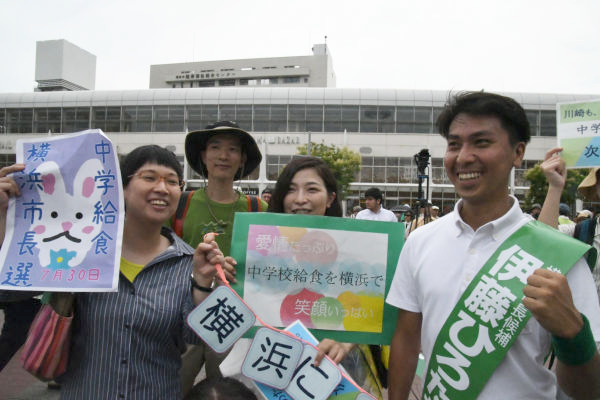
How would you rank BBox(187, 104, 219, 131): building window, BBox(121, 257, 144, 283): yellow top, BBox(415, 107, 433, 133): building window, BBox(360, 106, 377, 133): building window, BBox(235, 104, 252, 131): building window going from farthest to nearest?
BBox(187, 104, 219, 131): building window < BBox(235, 104, 252, 131): building window < BBox(360, 106, 377, 133): building window < BBox(415, 107, 433, 133): building window < BBox(121, 257, 144, 283): yellow top

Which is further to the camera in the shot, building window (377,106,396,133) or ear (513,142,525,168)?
building window (377,106,396,133)

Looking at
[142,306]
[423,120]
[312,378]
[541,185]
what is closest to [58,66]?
[423,120]

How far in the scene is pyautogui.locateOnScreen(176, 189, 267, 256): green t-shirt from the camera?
259cm

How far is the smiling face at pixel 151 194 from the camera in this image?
5.74ft

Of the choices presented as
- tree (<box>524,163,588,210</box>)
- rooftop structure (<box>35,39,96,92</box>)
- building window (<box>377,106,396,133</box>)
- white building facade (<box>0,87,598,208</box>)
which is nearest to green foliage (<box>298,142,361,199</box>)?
white building facade (<box>0,87,598,208</box>)

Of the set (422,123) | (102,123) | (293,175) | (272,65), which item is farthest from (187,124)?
(293,175)

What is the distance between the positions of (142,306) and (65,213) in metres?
0.50

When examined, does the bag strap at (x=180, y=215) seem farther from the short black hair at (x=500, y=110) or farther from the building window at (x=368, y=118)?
the building window at (x=368, y=118)

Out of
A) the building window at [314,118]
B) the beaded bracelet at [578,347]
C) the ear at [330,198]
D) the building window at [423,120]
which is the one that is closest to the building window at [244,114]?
the building window at [314,118]

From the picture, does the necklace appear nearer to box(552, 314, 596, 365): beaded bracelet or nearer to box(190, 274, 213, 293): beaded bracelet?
box(190, 274, 213, 293): beaded bracelet

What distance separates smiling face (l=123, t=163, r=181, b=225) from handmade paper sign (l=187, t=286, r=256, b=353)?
456mm

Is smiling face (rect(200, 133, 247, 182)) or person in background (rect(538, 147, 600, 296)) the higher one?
smiling face (rect(200, 133, 247, 182))

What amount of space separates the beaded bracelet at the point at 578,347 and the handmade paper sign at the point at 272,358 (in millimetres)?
823

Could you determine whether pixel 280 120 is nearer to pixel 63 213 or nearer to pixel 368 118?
pixel 368 118
